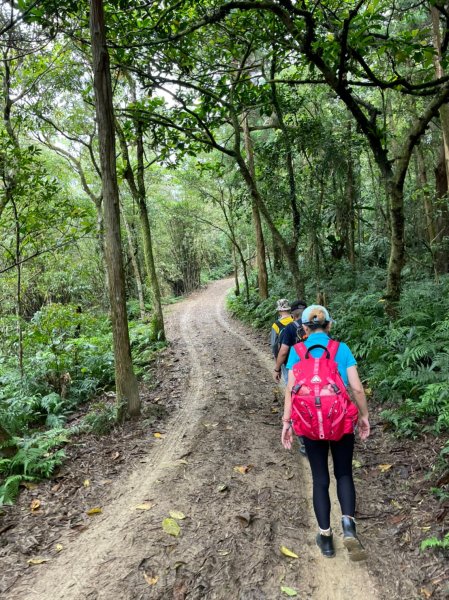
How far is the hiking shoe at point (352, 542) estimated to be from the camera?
318cm

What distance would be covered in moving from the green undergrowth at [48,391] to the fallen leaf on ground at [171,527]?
6.69 feet

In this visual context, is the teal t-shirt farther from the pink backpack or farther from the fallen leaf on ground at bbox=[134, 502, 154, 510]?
the fallen leaf on ground at bbox=[134, 502, 154, 510]

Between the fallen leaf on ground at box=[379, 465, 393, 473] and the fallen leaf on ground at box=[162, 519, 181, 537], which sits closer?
the fallen leaf on ground at box=[162, 519, 181, 537]

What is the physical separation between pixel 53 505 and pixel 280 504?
2676 mm

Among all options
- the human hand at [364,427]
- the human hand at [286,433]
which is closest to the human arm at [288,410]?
the human hand at [286,433]

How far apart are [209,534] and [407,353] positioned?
Result: 4533 millimetres

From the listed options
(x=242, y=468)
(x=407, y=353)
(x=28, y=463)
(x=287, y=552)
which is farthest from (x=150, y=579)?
(x=407, y=353)

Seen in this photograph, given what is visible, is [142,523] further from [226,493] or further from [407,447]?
[407,447]

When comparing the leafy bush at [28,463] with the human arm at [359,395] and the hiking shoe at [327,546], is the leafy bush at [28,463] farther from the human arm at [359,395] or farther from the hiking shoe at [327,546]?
the human arm at [359,395]

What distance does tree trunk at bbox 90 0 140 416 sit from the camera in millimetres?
6258

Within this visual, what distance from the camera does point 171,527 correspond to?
12.6ft

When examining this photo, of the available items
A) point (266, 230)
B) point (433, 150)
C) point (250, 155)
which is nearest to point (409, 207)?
point (433, 150)

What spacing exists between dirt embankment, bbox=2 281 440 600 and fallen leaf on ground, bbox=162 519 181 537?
0.04 m

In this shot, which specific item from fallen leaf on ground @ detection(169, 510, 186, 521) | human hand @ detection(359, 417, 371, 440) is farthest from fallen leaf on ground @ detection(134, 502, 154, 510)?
human hand @ detection(359, 417, 371, 440)
